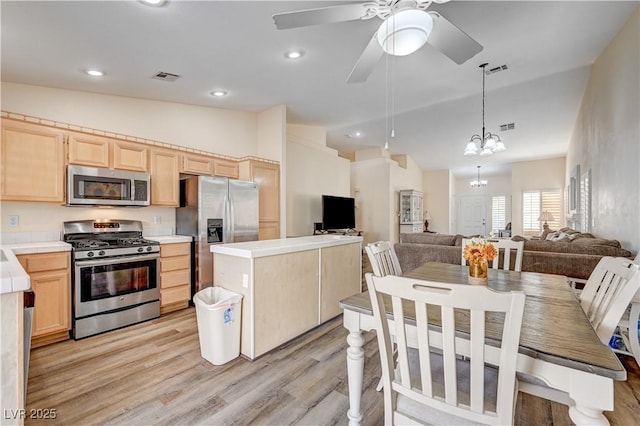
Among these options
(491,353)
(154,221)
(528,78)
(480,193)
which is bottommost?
(491,353)

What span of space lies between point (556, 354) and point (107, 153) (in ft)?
13.3

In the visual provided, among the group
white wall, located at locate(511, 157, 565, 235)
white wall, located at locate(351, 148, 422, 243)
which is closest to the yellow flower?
white wall, located at locate(351, 148, 422, 243)

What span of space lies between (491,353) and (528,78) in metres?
4.42

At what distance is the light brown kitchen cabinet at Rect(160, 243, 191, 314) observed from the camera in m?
3.47

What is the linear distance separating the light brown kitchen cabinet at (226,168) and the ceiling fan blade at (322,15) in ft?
8.76

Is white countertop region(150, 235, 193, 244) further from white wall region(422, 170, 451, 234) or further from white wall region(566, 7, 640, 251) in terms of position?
white wall region(422, 170, 451, 234)

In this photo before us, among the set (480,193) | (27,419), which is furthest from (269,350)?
(480,193)

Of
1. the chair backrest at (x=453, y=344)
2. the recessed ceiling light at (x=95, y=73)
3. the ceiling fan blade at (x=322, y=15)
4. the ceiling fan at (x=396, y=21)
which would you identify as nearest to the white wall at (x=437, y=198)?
the ceiling fan at (x=396, y=21)

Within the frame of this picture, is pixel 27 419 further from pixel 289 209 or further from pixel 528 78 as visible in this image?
pixel 528 78

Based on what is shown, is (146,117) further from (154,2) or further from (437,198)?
(437,198)

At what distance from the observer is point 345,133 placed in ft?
22.5

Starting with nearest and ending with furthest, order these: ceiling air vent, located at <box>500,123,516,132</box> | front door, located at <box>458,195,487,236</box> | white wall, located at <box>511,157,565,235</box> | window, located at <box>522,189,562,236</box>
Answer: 1. ceiling air vent, located at <box>500,123,516,132</box>
2. window, located at <box>522,189,562,236</box>
3. white wall, located at <box>511,157,565,235</box>
4. front door, located at <box>458,195,487,236</box>

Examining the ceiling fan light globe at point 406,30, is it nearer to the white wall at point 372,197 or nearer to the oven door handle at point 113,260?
the oven door handle at point 113,260

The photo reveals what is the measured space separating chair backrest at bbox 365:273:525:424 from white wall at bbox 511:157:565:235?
909cm
